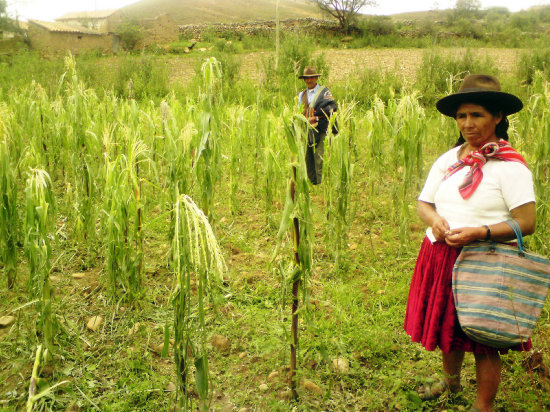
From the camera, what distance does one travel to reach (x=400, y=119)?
120 inches

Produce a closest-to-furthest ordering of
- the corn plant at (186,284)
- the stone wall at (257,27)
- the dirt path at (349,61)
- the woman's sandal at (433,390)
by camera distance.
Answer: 1. the corn plant at (186,284)
2. the woman's sandal at (433,390)
3. the dirt path at (349,61)
4. the stone wall at (257,27)

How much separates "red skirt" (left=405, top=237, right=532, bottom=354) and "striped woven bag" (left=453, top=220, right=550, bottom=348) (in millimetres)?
116

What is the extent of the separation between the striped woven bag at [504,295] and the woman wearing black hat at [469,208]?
6 cm

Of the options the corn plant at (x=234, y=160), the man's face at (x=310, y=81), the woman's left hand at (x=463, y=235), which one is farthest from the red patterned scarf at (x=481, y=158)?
the man's face at (x=310, y=81)

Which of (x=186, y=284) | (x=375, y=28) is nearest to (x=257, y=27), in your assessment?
(x=375, y=28)

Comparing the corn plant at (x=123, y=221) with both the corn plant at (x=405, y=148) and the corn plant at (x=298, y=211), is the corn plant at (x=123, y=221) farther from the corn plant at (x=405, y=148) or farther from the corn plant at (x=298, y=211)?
the corn plant at (x=405, y=148)

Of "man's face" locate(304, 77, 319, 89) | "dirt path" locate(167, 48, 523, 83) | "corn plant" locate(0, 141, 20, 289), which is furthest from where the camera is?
"dirt path" locate(167, 48, 523, 83)

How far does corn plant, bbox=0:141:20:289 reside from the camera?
202 centimetres

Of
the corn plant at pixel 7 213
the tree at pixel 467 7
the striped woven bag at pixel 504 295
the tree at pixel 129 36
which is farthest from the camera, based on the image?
the tree at pixel 467 7

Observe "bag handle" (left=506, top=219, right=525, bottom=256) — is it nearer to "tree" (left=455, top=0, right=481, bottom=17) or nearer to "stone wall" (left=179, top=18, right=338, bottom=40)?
"stone wall" (left=179, top=18, right=338, bottom=40)

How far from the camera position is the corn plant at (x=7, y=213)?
6.63 feet

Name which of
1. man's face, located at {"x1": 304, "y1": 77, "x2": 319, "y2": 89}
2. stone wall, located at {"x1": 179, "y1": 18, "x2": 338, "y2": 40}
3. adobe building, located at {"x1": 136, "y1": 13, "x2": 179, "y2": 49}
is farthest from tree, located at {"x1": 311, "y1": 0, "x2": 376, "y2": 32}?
man's face, located at {"x1": 304, "y1": 77, "x2": 319, "y2": 89}

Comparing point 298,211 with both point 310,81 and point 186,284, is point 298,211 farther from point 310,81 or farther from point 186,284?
point 310,81

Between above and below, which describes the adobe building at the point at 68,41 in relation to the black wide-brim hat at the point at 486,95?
above
